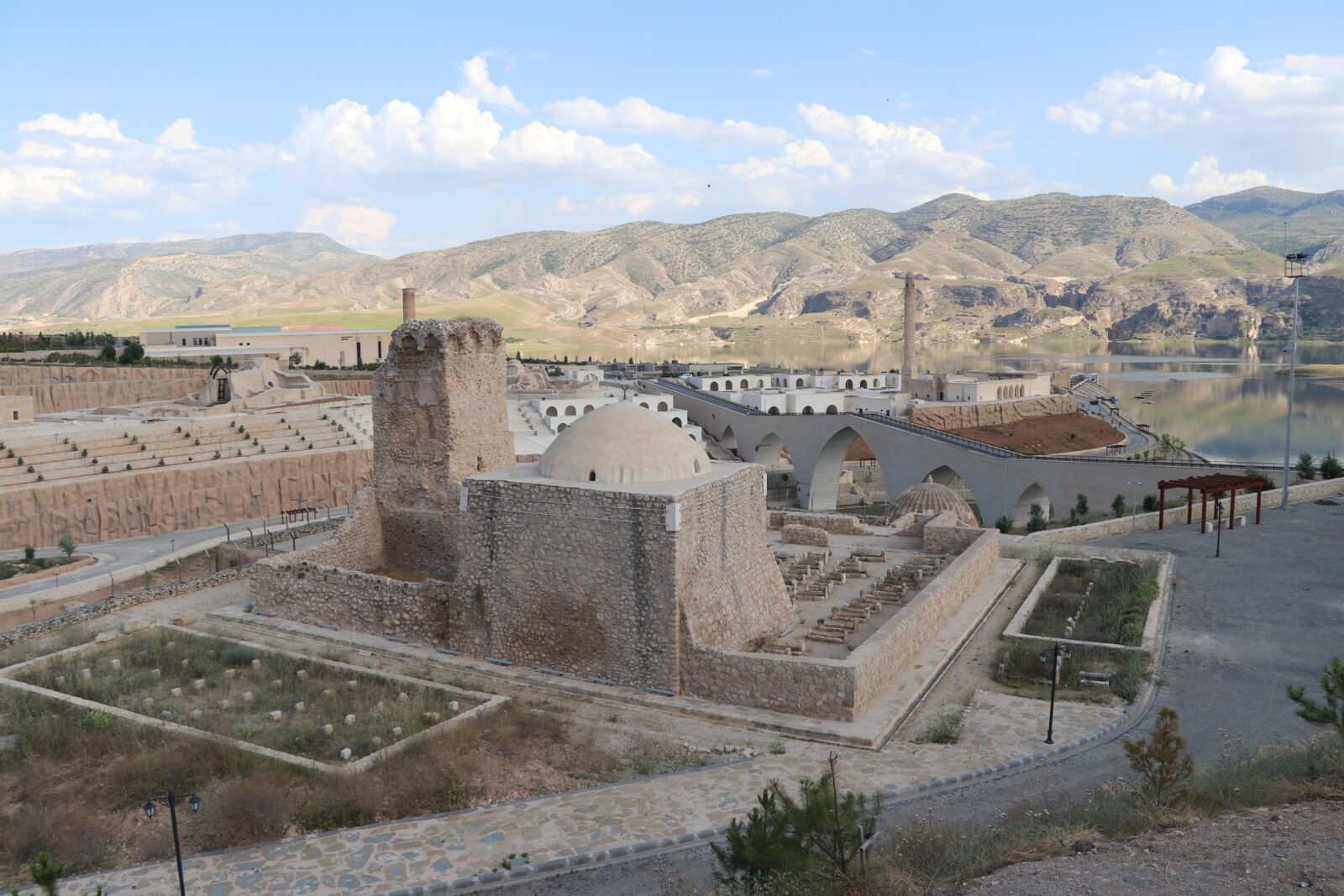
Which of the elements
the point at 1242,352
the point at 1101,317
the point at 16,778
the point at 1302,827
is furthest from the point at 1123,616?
the point at 1101,317

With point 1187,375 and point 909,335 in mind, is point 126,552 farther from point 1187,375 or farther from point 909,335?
point 1187,375

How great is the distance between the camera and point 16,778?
8.89 metres

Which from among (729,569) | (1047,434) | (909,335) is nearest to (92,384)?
(729,569)

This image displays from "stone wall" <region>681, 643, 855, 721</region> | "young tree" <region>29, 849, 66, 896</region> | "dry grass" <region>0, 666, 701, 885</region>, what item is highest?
"young tree" <region>29, 849, 66, 896</region>

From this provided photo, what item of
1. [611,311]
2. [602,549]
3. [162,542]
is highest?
[611,311]

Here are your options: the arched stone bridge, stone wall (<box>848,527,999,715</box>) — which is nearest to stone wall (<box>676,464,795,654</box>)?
stone wall (<box>848,527,999,715</box>)

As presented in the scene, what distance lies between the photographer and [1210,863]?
19.9 feet

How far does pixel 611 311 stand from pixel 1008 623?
594 feet

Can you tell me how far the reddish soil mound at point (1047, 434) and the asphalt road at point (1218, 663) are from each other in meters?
28.7

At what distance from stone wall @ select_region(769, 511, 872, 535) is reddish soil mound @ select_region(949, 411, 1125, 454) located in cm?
3042

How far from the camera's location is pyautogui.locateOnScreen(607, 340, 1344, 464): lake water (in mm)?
57031

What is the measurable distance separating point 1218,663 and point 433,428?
1176 centimetres

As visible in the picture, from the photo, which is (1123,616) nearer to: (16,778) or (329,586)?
(329,586)

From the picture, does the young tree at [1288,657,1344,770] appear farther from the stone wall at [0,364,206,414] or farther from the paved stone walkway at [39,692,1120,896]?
the stone wall at [0,364,206,414]
